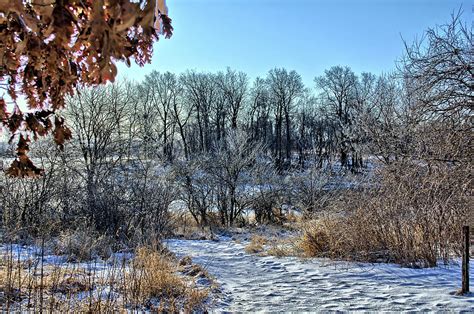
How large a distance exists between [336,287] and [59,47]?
200 inches

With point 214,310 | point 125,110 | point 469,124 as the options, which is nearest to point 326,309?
point 214,310

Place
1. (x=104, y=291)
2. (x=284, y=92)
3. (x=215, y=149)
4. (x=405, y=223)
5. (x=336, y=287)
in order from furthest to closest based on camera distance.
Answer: (x=284, y=92), (x=215, y=149), (x=405, y=223), (x=336, y=287), (x=104, y=291)

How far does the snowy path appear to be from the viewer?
4.55 m

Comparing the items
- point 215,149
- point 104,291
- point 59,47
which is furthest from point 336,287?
point 215,149

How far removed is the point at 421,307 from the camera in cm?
432

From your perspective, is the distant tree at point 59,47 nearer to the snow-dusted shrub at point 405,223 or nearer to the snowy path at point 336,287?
the snowy path at point 336,287

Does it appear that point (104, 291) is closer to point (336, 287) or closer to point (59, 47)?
point (336, 287)

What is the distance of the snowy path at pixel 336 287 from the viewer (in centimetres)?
455

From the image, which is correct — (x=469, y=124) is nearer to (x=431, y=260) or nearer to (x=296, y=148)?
(x=431, y=260)

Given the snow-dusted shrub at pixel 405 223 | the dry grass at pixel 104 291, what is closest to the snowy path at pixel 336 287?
the snow-dusted shrub at pixel 405 223

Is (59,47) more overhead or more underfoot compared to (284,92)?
more underfoot

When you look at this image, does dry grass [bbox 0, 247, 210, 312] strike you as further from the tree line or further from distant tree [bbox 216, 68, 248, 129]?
distant tree [bbox 216, 68, 248, 129]

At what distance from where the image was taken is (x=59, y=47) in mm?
1355

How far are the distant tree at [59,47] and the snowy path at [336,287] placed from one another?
11.5ft
